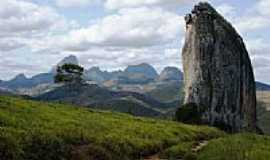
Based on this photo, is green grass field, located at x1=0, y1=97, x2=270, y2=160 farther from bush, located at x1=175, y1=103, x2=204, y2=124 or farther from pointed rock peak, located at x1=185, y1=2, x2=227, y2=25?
pointed rock peak, located at x1=185, y1=2, x2=227, y2=25

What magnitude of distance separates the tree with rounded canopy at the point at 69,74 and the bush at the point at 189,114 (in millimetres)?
49891

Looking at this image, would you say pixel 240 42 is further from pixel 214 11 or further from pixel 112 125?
pixel 112 125

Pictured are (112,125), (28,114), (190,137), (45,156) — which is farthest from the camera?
(190,137)

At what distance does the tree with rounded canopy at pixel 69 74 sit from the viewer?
5778 inches

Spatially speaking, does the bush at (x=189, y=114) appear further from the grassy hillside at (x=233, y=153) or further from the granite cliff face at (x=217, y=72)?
the grassy hillside at (x=233, y=153)

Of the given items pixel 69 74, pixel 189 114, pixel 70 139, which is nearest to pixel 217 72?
pixel 189 114

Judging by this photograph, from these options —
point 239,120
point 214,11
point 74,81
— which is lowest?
point 239,120

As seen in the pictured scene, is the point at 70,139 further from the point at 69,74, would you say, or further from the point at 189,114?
the point at 69,74

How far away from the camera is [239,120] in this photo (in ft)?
365

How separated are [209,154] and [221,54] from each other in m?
81.6

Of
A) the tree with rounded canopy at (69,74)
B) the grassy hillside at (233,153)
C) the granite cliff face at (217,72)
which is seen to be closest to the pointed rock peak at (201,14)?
the granite cliff face at (217,72)

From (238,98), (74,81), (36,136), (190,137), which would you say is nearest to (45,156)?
(36,136)

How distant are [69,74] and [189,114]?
56857 mm

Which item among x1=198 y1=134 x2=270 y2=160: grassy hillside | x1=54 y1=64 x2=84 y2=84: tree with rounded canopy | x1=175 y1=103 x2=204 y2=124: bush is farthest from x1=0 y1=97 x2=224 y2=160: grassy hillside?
x1=54 y1=64 x2=84 y2=84: tree with rounded canopy
